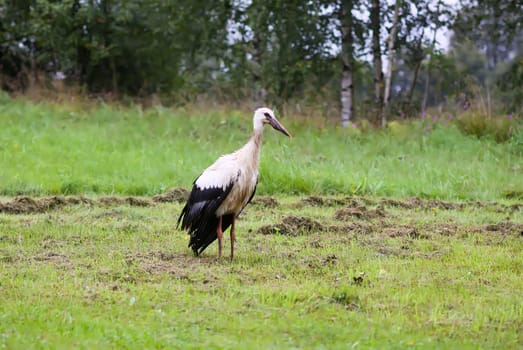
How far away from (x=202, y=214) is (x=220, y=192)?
1.01 feet

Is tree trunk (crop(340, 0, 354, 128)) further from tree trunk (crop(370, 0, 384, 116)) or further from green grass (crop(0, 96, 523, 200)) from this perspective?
green grass (crop(0, 96, 523, 200))

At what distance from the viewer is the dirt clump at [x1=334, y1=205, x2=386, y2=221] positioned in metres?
10.2

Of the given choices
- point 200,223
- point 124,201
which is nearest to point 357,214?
point 200,223

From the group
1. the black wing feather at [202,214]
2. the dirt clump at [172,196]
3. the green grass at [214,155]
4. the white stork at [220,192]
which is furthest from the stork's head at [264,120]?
the green grass at [214,155]

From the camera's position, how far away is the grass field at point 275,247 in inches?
210

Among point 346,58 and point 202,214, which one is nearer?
point 202,214

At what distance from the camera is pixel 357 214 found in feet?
33.7

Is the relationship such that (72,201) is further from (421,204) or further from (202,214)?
(421,204)

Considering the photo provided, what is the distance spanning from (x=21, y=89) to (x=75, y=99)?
2634mm

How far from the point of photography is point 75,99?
21.5 meters

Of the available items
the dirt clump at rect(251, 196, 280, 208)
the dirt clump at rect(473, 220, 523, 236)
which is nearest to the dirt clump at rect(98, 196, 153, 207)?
the dirt clump at rect(251, 196, 280, 208)

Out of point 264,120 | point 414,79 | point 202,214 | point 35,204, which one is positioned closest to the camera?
point 202,214

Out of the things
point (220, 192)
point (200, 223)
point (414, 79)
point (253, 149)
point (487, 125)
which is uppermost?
point (414, 79)

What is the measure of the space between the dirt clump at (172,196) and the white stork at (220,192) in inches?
149
